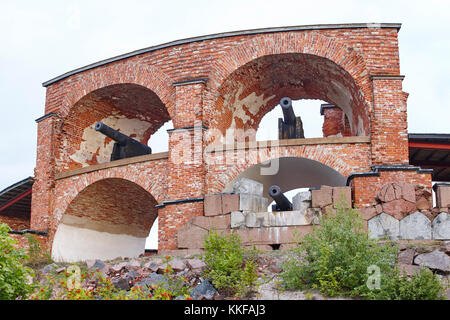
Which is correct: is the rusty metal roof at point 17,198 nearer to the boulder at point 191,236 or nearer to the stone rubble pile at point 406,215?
the boulder at point 191,236

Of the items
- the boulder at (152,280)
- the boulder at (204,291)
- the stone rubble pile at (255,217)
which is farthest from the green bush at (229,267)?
the stone rubble pile at (255,217)

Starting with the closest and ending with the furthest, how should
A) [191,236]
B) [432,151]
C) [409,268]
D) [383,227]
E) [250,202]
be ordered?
[409,268] < [383,227] < [250,202] < [191,236] < [432,151]

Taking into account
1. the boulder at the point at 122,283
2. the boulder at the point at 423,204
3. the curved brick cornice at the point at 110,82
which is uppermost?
the curved brick cornice at the point at 110,82

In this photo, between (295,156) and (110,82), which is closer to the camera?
(295,156)

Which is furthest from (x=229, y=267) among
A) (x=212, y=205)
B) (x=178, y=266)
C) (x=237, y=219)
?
(x=212, y=205)

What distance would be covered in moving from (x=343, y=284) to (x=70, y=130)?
9801mm

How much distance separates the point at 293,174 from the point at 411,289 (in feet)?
21.7

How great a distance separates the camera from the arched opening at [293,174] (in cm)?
1329

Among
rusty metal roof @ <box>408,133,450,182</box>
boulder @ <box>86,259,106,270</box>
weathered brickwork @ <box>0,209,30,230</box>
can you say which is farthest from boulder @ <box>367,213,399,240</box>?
Answer: weathered brickwork @ <box>0,209,30,230</box>

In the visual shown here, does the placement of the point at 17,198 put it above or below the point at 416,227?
above

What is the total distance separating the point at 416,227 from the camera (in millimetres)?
10922

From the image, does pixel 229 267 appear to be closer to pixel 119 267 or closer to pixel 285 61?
pixel 119 267

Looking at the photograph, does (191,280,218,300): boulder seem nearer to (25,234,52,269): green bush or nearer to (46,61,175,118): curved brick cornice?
(46,61,175,118): curved brick cornice

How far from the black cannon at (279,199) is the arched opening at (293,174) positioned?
126 centimetres
